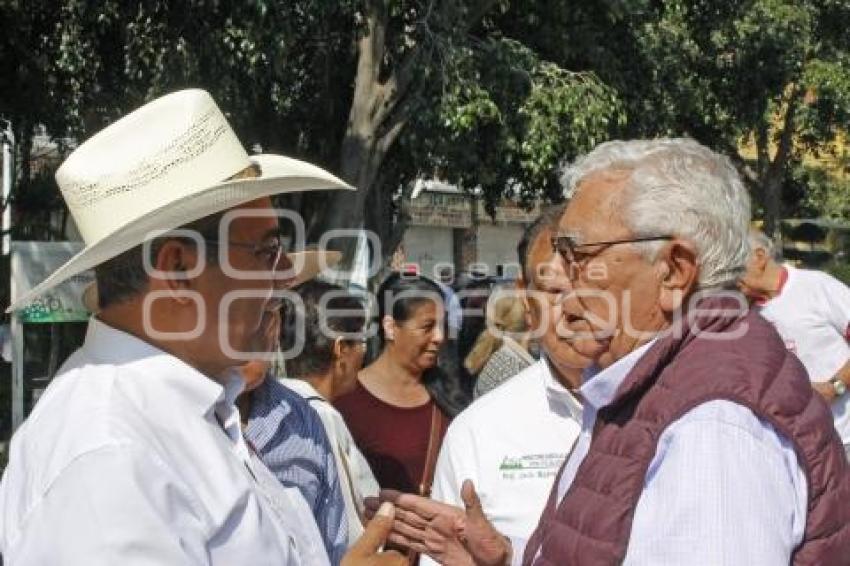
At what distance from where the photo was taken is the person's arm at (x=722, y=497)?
70.2 inches

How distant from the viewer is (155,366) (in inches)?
81.8

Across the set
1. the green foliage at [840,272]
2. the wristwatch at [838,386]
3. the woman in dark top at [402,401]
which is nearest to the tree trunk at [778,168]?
the green foliage at [840,272]

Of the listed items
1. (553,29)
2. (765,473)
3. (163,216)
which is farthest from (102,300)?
(553,29)

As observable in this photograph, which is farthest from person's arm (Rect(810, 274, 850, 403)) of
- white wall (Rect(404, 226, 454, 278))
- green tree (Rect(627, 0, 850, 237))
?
white wall (Rect(404, 226, 454, 278))

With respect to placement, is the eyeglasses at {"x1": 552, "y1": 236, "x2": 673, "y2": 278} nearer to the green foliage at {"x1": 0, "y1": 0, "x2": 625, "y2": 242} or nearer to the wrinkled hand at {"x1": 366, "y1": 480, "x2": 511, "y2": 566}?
the wrinkled hand at {"x1": 366, "y1": 480, "x2": 511, "y2": 566}

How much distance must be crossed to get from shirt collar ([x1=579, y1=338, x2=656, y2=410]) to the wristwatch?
381 centimetres

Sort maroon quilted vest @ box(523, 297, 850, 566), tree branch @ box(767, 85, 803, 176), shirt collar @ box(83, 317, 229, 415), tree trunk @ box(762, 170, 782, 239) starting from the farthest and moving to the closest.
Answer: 1. tree trunk @ box(762, 170, 782, 239)
2. tree branch @ box(767, 85, 803, 176)
3. shirt collar @ box(83, 317, 229, 415)
4. maroon quilted vest @ box(523, 297, 850, 566)

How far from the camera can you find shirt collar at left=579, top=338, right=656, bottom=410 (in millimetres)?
2152

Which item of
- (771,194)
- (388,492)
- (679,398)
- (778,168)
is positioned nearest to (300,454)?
(388,492)

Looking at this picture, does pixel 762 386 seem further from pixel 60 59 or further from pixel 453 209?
pixel 453 209

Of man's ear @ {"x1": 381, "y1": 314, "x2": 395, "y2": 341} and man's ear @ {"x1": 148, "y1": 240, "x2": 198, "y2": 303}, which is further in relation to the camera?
man's ear @ {"x1": 381, "y1": 314, "x2": 395, "y2": 341}

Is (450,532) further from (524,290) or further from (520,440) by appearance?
(524,290)

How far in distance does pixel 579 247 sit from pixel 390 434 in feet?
8.09

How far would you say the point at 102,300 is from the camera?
2201 millimetres
